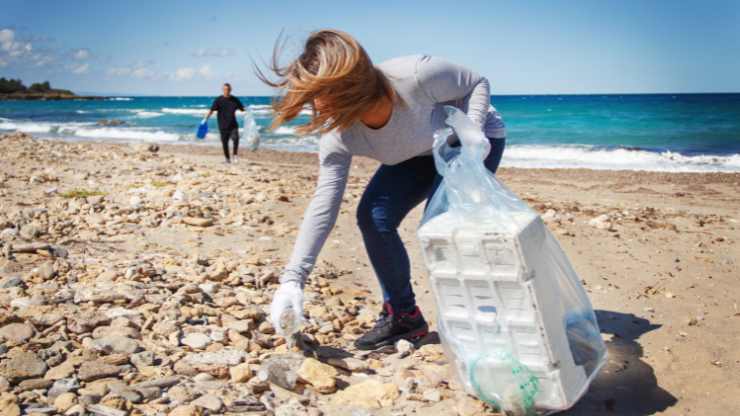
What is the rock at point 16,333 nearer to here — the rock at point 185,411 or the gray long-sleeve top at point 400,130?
the rock at point 185,411

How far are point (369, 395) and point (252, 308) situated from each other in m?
0.93

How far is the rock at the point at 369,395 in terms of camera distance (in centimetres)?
228

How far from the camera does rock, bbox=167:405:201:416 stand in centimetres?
204

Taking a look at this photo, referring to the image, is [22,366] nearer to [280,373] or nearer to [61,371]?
[61,371]

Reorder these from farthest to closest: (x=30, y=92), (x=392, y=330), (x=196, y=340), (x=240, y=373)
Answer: (x=30, y=92), (x=392, y=330), (x=196, y=340), (x=240, y=373)

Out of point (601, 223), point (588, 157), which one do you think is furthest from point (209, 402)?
point (588, 157)

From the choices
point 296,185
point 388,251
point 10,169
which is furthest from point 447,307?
point 10,169

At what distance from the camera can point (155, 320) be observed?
280cm

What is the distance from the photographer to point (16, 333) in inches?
99.3

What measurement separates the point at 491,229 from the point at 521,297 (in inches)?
8.7

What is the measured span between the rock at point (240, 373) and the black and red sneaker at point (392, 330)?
1.86ft

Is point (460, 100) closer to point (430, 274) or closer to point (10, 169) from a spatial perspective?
point (430, 274)

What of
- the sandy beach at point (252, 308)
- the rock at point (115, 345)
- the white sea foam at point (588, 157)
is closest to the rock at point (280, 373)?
the sandy beach at point (252, 308)

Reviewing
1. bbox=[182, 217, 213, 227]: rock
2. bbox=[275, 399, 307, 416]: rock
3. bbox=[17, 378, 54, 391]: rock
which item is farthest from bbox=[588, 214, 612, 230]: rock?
bbox=[17, 378, 54, 391]: rock
